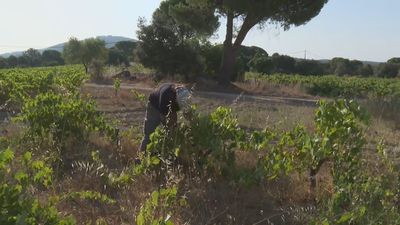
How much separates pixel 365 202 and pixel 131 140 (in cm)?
337

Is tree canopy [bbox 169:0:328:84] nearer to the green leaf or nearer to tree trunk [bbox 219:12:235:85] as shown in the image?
tree trunk [bbox 219:12:235:85]

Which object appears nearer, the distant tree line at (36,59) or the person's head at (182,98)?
the person's head at (182,98)

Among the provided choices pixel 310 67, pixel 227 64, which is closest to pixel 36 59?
pixel 310 67

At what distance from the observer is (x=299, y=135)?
182 inches

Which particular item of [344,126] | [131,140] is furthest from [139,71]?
[344,126]

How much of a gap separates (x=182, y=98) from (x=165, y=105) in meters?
0.34

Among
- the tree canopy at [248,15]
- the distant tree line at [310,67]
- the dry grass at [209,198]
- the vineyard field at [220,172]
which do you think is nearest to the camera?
the vineyard field at [220,172]

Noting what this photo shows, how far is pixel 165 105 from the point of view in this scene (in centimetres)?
541

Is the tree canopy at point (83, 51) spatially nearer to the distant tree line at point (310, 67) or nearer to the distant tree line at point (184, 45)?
the distant tree line at point (184, 45)

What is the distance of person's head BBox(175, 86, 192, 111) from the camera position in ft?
16.3

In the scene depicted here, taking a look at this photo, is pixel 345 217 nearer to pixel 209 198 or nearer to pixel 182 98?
pixel 209 198

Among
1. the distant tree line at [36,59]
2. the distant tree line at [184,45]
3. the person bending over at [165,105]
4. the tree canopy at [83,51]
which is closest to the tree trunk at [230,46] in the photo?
the distant tree line at [184,45]

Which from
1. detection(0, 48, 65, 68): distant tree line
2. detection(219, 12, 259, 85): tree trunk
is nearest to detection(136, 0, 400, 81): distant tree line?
detection(219, 12, 259, 85): tree trunk

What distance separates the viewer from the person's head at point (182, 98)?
16.3 feet
